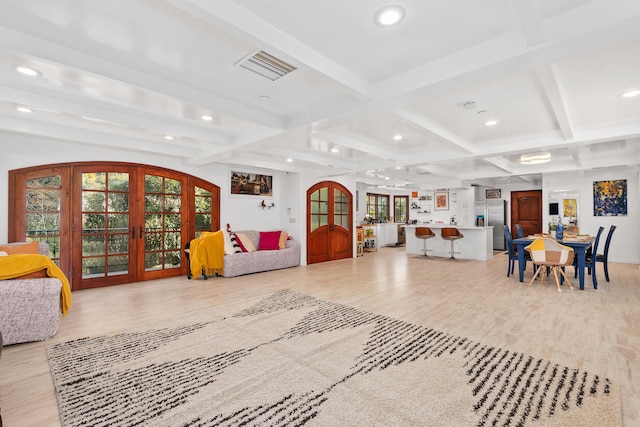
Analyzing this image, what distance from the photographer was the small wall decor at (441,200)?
10734mm

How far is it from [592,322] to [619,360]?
1.04 meters

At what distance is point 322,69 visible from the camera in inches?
97.3

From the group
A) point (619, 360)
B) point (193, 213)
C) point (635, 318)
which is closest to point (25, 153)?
point (193, 213)

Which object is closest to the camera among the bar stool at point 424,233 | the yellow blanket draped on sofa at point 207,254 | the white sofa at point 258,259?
the yellow blanket draped on sofa at point 207,254

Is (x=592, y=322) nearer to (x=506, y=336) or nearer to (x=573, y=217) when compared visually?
(x=506, y=336)

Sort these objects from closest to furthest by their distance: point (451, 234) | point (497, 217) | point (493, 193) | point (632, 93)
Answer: point (632, 93) < point (451, 234) < point (497, 217) < point (493, 193)

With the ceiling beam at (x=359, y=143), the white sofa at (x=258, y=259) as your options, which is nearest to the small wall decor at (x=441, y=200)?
the ceiling beam at (x=359, y=143)

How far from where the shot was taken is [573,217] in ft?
26.7

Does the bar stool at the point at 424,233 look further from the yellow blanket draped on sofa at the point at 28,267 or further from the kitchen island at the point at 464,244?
the yellow blanket draped on sofa at the point at 28,267

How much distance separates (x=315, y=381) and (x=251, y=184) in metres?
5.86

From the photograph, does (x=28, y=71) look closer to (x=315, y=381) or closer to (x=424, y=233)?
(x=315, y=381)

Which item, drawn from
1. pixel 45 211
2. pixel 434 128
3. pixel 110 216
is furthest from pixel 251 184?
pixel 434 128

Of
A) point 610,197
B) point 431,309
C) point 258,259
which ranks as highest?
point 610,197

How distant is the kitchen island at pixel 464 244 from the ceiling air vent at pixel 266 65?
6976 mm
